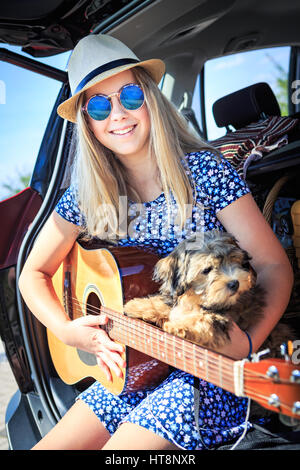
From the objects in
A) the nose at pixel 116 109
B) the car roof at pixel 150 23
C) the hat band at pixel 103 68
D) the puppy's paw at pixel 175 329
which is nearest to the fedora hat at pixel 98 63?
the hat band at pixel 103 68

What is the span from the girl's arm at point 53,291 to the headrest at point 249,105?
1464 mm

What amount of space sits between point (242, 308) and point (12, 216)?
164cm

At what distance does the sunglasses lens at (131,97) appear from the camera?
1.88 meters

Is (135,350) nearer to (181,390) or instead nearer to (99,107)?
(181,390)

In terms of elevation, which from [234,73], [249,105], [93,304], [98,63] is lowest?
[93,304]

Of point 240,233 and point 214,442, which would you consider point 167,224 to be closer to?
point 240,233

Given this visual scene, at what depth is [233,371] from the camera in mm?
1238

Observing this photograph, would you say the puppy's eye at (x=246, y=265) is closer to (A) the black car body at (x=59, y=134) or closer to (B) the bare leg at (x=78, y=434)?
(A) the black car body at (x=59, y=134)

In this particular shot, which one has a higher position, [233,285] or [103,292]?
[233,285]

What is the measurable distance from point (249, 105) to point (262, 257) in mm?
1531

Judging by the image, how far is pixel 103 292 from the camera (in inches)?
81.3

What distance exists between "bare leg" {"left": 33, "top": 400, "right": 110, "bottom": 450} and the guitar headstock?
98 centimetres

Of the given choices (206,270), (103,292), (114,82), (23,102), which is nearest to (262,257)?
(206,270)
